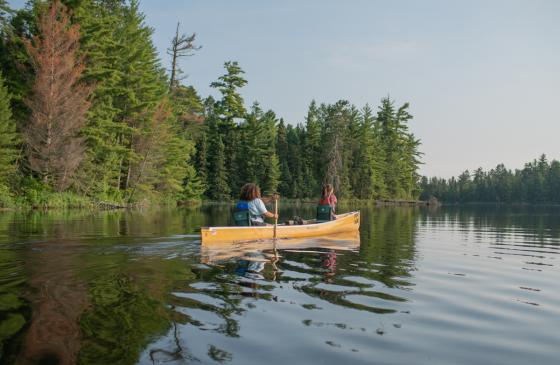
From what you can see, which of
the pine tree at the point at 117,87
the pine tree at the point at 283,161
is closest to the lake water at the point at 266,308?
the pine tree at the point at 117,87

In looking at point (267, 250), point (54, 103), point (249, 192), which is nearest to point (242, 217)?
point (249, 192)

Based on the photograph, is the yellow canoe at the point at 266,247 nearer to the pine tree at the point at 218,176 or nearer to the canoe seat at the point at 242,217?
the canoe seat at the point at 242,217

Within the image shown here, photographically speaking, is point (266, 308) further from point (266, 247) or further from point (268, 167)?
point (268, 167)

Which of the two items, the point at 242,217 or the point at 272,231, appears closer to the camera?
the point at 242,217

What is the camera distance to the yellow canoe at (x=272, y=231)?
1199cm

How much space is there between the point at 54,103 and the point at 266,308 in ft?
83.4

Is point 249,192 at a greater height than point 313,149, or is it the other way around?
point 313,149

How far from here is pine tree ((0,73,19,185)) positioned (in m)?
25.1

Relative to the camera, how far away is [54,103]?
88.3 ft

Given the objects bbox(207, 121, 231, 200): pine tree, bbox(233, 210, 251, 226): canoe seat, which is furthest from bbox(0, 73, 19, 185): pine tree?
bbox(207, 121, 231, 200): pine tree

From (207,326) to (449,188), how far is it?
146 metres

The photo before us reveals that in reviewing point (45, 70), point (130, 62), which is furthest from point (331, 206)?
point (130, 62)

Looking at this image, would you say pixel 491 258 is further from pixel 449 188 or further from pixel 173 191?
pixel 449 188

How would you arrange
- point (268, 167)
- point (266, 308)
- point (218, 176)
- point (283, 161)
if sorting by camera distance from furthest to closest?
point (283, 161), point (268, 167), point (218, 176), point (266, 308)
